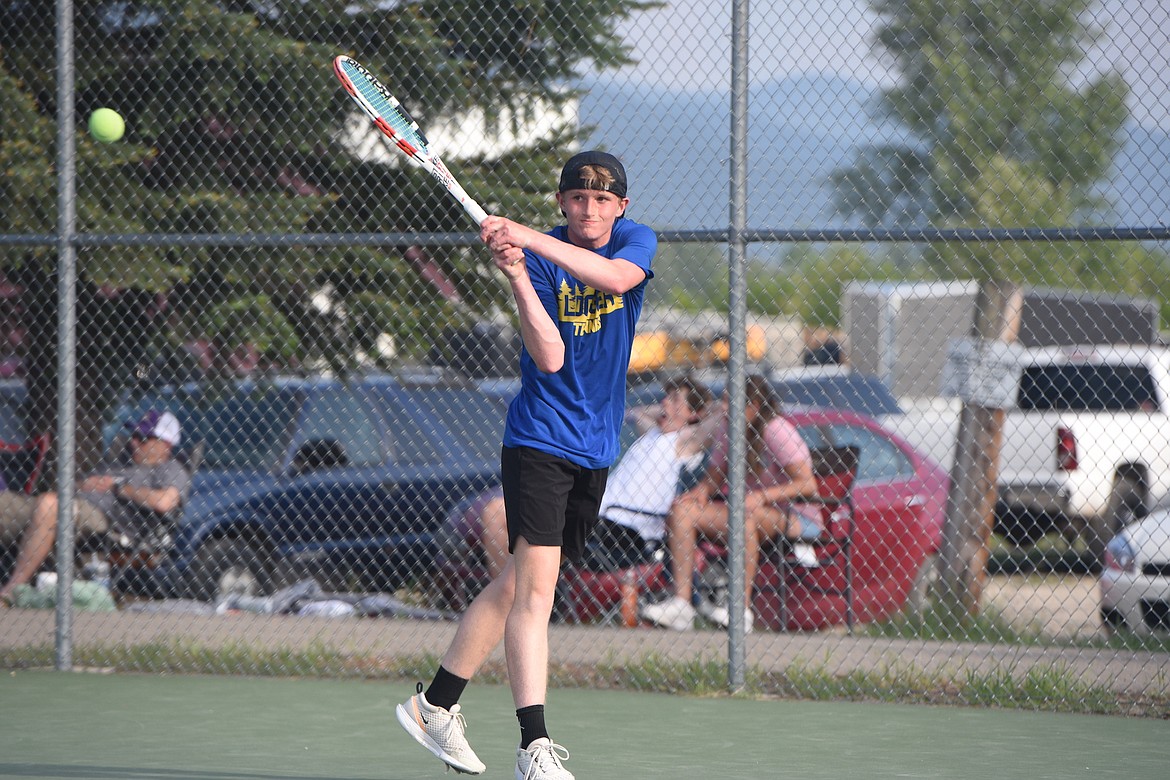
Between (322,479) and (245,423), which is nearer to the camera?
(322,479)

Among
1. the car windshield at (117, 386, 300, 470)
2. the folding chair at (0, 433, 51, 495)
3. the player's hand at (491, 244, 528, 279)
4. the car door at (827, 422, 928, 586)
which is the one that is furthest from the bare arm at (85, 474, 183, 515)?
the player's hand at (491, 244, 528, 279)

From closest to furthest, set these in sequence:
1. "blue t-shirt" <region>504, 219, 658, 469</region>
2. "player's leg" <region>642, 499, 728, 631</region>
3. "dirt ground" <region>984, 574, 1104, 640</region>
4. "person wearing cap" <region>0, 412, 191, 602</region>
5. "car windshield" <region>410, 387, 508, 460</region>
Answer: "blue t-shirt" <region>504, 219, 658, 469</region> → "player's leg" <region>642, 499, 728, 631</region> → "person wearing cap" <region>0, 412, 191, 602</region> → "car windshield" <region>410, 387, 508, 460</region> → "dirt ground" <region>984, 574, 1104, 640</region>

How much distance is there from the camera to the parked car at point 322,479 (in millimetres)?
8141

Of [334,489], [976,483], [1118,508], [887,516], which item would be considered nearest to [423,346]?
[334,489]

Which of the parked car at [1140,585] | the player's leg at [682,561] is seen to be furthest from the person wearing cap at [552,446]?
the parked car at [1140,585]

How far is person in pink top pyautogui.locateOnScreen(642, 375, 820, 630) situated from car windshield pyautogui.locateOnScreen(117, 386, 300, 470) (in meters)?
2.54

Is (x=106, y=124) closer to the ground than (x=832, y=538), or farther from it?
farther from it

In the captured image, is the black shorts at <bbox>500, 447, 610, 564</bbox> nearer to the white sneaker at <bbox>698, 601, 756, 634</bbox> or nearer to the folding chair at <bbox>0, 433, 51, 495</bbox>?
the white sneaker at <bbox>698, 601, 756, 634</bbox>

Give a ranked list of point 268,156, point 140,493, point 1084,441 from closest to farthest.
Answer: point 268,156
point 140,493
point 1084,441

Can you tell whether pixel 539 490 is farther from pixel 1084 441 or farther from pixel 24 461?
pixel 1084 441

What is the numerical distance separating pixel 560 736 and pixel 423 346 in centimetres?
292

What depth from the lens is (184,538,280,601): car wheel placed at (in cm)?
811

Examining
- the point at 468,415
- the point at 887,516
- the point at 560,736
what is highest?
the point at 468,415

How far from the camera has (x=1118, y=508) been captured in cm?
1112
